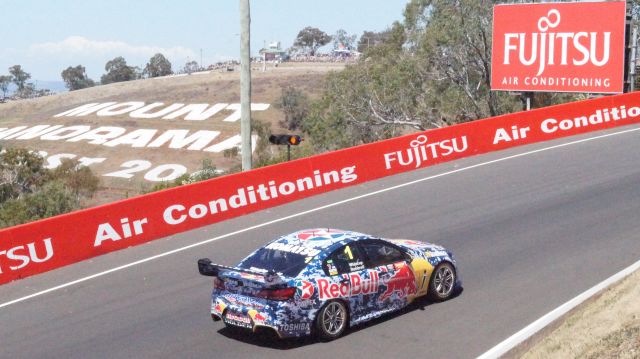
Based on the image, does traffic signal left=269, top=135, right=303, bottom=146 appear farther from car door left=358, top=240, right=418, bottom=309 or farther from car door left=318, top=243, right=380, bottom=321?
car door left=318, top=243, right=380, bottom=321

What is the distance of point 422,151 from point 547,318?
15.4m

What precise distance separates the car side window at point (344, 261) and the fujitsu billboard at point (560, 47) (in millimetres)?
27749

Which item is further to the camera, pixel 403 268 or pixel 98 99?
pixel 98 99

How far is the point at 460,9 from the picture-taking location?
52.0 metres

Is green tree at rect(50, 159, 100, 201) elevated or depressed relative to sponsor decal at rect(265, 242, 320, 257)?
depressed

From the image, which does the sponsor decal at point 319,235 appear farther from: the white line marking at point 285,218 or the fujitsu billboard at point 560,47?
the fujitsu billboard at point 560,47

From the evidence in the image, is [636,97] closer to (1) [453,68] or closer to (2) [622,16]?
(2) [622,16]

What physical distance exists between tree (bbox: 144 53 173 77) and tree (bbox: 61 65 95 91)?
14.9 m

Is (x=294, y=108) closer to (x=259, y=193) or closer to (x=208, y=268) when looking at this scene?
(x=259, y=193)

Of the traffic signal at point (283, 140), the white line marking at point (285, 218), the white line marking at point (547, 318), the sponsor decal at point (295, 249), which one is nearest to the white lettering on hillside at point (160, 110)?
the white line marking at point (285, 218)

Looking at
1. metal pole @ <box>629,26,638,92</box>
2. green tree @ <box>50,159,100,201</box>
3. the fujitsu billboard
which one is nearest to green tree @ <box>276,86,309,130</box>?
green tree @ <box>50,159,100,201</box>

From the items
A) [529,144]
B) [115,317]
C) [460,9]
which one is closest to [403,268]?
[115,317]

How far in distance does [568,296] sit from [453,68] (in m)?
41.2

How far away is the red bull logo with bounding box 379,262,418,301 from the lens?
39.7 ft
